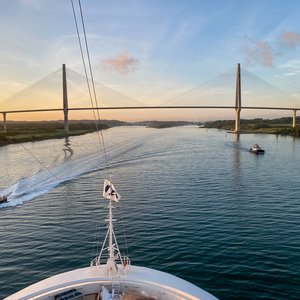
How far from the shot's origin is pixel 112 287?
37.0ft

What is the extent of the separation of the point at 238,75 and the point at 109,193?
121303mm

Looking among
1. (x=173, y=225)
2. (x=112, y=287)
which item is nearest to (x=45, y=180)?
(x=173, y=225)

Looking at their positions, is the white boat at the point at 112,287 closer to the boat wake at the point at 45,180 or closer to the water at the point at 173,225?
the water at the point at 173,225

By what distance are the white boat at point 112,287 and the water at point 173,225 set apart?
3705 mm

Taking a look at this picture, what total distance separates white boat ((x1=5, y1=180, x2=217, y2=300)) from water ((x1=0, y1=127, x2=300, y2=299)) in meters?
3.70

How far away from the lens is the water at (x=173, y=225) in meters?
15.9

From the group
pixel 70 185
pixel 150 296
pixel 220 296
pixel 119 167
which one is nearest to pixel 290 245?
pixel 220 296

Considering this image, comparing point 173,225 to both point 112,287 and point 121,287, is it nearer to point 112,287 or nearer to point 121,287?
point 121,287

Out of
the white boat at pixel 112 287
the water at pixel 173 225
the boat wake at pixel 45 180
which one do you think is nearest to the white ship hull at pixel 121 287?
the white boat at pixel 112 287

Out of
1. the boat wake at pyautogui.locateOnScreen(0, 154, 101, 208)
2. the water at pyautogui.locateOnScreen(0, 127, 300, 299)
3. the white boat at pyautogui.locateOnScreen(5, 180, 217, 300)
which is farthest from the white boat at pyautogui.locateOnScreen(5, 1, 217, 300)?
the boat wake at pyautogui.locateOnScreen(0, 154, 101, 208)

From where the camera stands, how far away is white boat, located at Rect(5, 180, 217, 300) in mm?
10820

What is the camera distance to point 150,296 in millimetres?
11078

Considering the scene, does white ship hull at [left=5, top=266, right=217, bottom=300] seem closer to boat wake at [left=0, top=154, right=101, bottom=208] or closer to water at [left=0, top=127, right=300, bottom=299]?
water at [left=0, top=127, right=300, bottom=299]

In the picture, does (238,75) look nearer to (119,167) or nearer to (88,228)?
(119,167)
